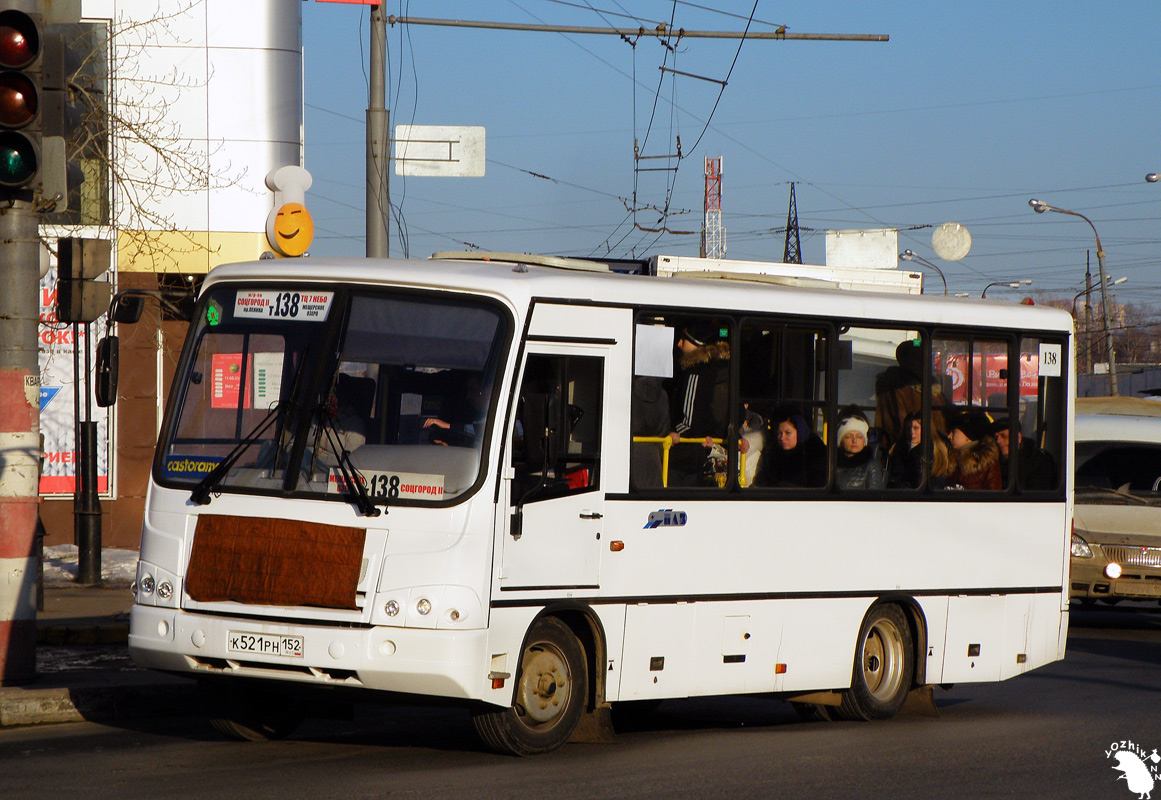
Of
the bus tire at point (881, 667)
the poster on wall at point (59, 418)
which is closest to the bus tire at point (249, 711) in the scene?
the bus tire at point (881, 667)

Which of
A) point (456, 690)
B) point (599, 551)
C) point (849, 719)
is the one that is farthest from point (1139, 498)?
point (456, 690)

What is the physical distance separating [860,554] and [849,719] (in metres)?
1.24

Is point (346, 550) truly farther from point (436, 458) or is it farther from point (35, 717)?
point (35, 717)

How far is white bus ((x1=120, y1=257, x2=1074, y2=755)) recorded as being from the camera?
8211 mm

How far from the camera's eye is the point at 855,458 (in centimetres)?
1079

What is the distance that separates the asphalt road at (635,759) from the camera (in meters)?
7.66

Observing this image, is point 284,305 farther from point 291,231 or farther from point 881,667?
point 291,231

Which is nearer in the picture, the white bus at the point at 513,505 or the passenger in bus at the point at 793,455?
the white bus at the point at 513,505

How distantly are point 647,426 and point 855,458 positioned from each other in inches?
78.0

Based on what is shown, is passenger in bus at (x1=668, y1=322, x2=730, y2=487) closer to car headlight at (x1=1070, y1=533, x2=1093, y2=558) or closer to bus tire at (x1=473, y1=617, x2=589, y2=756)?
bus tire at (x1=473, y1=617, x2=589, y2=756)

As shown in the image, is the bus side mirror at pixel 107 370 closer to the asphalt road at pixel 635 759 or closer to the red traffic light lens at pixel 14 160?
the red traffic light lens at pixel 14 160

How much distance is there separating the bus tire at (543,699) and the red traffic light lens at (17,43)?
4.58m

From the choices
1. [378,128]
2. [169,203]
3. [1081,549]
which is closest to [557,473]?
[378,128]

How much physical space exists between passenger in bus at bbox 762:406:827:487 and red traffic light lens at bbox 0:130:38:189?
4861 millimetres
